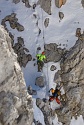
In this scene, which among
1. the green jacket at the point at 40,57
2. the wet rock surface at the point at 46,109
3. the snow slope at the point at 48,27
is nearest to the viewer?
the wet rock surface at the point at 46,109

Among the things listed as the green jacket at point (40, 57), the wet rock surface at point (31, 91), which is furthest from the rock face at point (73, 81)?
the wet rock surface at point (31, 91)

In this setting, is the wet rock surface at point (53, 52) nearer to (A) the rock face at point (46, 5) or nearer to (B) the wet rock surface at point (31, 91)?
(B) the wet rock surface at point (31, 91)

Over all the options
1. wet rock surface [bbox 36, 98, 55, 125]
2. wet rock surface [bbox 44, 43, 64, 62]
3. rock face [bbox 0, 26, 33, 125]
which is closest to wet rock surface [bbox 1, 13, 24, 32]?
wet rock surface [bbox 44, 43, 64, 62]

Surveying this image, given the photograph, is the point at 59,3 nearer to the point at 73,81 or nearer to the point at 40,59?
the point at 40,59

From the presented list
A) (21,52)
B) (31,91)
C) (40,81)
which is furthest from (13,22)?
(31,91)

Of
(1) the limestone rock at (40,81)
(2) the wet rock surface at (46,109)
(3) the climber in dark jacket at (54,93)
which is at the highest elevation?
(1) the limestone rock at (40,81)

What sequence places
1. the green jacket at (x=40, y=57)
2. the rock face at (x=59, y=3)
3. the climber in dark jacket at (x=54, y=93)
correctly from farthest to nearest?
the rock face at (x=59, y=3)
the green jacket at (x=40, y=57)
the climber in dark jacket at (x=54, y=93)
